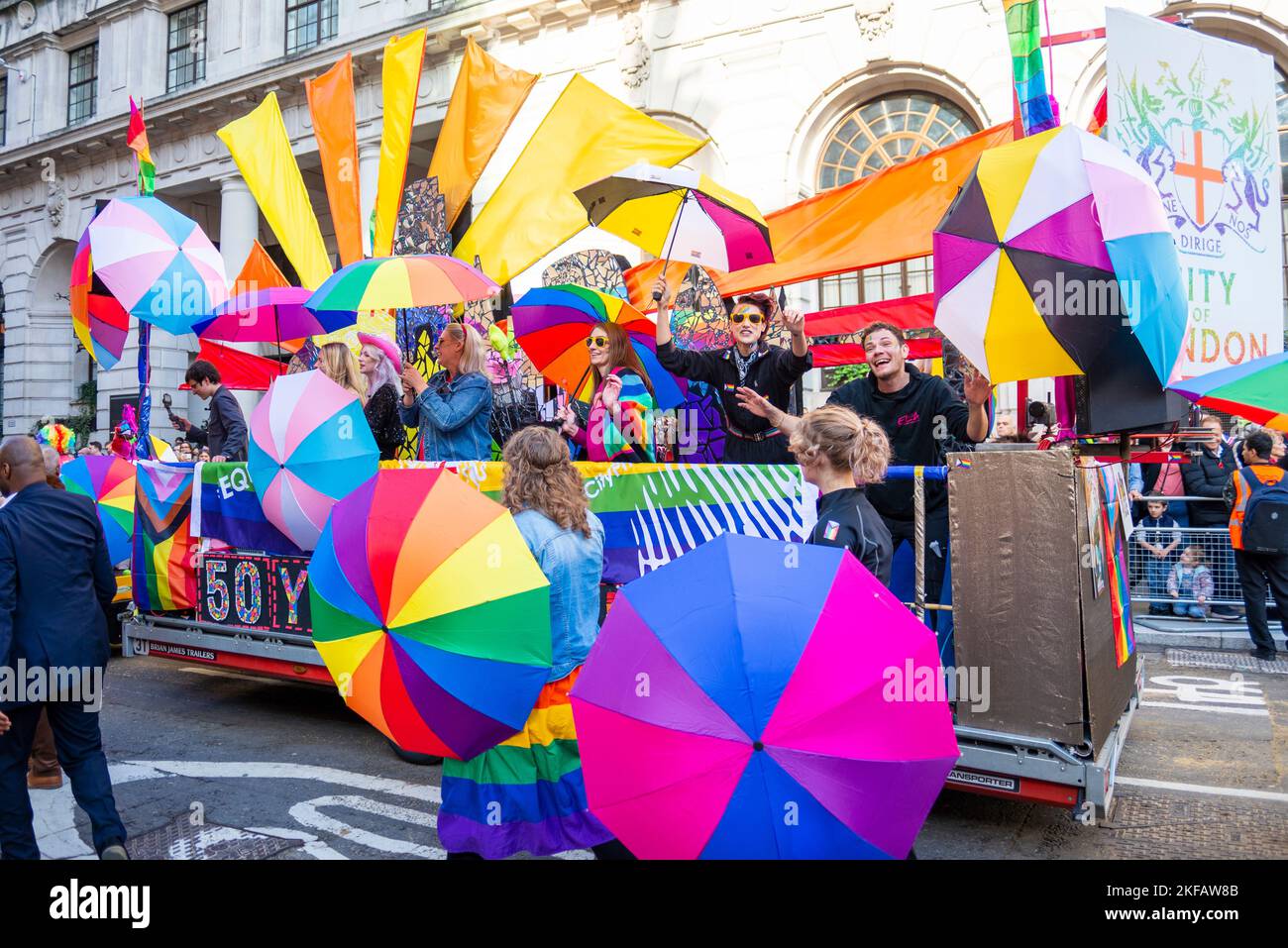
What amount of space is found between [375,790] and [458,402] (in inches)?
92.0

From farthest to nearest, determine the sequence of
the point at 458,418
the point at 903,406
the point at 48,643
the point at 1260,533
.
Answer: the point at 1260,533, the point at 458,418, the point at 903,406, the point at 48,643

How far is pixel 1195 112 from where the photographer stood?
5.17 metres

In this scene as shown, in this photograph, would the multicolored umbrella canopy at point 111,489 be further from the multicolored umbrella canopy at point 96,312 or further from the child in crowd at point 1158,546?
the child in crowd at point 1158,546

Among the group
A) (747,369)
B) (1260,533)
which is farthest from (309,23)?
(1260,533)

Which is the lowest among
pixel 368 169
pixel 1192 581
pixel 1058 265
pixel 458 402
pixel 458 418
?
pixel 1192 581

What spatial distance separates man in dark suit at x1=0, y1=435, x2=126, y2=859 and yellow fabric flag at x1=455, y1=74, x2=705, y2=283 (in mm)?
4430

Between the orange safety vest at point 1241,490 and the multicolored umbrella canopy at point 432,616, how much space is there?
829cm

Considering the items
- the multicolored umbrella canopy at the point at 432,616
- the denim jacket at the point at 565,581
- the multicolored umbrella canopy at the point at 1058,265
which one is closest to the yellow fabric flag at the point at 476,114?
the multicolored umbrella canopy at the point at 1058,265

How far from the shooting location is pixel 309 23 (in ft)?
72.6

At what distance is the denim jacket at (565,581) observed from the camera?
11.4 feet

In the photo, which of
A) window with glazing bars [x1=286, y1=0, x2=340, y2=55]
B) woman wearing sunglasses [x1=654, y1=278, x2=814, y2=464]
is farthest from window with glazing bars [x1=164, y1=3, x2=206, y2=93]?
woman wearing sunglasses [x1=654, y1=278, x2=814, y2=464]

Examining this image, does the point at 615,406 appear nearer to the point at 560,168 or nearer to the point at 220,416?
the point at 560,168
